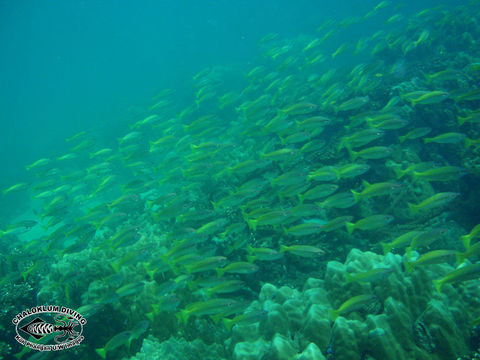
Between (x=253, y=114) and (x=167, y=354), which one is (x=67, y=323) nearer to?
(x=167, y=354)

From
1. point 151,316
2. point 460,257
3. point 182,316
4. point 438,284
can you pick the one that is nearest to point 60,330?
point 151,316

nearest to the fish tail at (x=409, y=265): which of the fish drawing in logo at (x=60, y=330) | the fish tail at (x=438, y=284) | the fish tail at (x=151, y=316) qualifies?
the fish tail at (x=438, y=284)

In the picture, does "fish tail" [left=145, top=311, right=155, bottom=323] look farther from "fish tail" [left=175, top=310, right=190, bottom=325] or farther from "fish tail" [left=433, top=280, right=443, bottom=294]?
"fish tail" [left=433, top=280, right=443, bottom=294]

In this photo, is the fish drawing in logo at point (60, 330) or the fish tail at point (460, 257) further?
the fish drawing in logo at point (60, 330)

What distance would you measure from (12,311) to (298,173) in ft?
21.3

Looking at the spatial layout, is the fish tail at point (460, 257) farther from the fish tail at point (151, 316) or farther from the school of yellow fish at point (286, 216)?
the fish tail at point (151, 316)

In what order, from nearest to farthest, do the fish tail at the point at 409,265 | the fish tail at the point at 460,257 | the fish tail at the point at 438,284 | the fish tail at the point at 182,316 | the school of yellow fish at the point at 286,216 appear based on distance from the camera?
1. the fish tail at the point at 438,284
2. the fish tail at the point at 460,257
3. the fish tail at the point at 409,265
4. the fish tail at the point at 182,316
5. the school of yellow fish at the point at 286,216

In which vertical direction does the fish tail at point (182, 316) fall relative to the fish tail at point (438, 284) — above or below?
below

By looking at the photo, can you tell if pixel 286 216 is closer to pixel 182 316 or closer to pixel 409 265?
pixel 409 265

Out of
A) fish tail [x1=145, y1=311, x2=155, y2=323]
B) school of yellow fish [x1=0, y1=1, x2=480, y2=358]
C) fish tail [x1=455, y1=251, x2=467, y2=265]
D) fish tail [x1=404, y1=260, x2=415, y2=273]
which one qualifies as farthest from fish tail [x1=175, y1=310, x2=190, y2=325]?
fish tail [x1=455, y1=251, x2=467, y2=265]

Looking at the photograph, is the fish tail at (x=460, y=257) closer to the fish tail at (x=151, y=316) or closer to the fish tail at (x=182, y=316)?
the fish tail at (x=182, y=316)

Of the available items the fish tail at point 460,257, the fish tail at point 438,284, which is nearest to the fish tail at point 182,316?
the fish tail at point 438,284

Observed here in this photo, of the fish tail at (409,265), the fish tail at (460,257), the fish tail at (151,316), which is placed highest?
the fish tail at (460,257)

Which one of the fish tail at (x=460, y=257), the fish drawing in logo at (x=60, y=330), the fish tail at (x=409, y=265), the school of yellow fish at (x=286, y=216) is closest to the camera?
the fish tail at (x=460, y=257)
